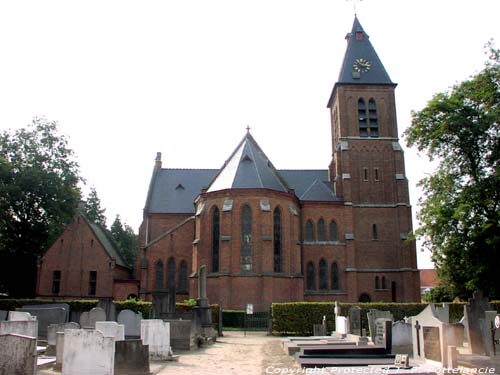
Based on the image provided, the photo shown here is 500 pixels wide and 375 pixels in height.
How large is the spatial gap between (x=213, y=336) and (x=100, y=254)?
17734 mm

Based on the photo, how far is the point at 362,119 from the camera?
4134 cm

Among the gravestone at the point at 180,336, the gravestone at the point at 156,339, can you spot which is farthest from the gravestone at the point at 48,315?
the gravestone at the point at 156,339

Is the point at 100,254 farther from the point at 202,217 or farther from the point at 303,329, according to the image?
the point at 303,329

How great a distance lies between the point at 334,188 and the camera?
41.3 metres

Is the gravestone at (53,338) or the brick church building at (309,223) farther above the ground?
the brick church building at (309,223)

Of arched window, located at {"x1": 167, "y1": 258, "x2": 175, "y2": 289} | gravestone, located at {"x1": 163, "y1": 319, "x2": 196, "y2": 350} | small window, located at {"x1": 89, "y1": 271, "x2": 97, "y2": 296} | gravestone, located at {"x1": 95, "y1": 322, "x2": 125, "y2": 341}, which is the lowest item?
gravestone, located at {"x1": 163, "y1": 319, "x2": 196, "y2": 350}

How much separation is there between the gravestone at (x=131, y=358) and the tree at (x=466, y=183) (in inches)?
851

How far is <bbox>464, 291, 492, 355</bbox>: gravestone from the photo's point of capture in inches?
637

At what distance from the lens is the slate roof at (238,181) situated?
122 ft

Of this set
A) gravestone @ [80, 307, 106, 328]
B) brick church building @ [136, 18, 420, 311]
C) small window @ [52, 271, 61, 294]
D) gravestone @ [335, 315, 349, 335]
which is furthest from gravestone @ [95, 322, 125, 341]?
small window @ [52, 271, 61, 294]

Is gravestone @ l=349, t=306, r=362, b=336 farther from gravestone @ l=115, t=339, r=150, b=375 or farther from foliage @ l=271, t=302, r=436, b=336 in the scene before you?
gravestone @ l=115, t=339, r=150, b=375

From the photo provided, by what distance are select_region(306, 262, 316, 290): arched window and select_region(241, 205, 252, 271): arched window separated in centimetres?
597

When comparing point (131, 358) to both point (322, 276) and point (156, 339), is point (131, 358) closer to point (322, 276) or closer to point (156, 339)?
point (156, 339)

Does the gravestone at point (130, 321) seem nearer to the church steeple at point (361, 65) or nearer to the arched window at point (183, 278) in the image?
the arched window at point (183, 278)
